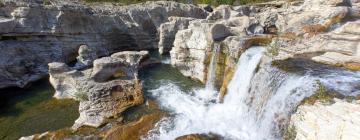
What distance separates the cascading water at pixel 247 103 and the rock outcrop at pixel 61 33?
9.58 meters

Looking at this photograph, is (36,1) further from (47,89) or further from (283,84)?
(283,84)

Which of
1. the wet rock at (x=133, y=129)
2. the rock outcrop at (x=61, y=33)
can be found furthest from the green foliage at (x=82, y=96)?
the rock outcrop at (x=61, y=33)

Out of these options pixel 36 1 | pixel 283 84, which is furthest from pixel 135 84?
pixel 36 1

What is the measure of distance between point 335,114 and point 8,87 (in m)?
18.4

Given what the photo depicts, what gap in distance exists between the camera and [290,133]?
8914mm

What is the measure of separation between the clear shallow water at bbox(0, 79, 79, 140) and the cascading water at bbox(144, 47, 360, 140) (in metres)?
4.70

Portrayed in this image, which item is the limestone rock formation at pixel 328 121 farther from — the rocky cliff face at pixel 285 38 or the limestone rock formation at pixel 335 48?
the rocky cliff face at pixel 285 38

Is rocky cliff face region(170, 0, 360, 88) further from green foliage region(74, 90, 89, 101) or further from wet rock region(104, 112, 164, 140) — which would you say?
green foliage region(74, 90, 89, 101)

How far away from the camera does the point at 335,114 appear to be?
23.3ft

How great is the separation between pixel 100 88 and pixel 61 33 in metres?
9.71

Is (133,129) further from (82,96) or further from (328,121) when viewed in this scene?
(328,121)

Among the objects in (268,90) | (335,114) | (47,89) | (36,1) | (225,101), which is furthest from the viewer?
(36,1)

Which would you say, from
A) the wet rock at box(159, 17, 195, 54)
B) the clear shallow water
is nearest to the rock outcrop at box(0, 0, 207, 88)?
the clear shallow water

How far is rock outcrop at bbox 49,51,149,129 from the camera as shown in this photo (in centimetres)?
1295
